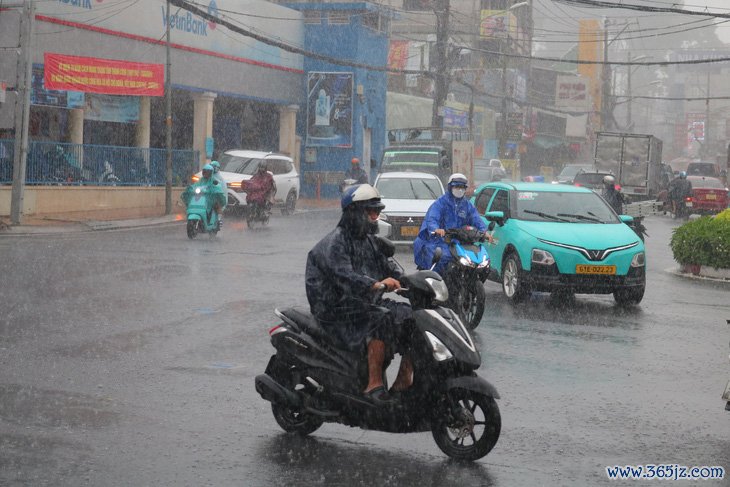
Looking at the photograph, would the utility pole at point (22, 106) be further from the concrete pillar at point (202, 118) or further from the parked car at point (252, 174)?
the concrete pillar at point (202, 118)

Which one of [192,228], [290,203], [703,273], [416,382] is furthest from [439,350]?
[290,203]

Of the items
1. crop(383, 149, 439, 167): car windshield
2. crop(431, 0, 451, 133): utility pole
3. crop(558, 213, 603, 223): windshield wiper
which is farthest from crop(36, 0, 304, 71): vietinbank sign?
crop(558, 213, 603, 223): windshield wiper

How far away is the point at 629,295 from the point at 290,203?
21.3m

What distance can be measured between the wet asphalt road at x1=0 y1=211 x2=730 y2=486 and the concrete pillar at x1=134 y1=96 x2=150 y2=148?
58.2 feet

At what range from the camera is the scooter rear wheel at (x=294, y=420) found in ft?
23.0

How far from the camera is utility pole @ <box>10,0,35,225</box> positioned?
24062 mm

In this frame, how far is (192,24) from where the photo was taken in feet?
123

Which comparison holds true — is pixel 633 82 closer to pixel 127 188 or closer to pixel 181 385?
pixel 127 188

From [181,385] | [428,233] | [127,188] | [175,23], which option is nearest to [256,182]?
[127,188]

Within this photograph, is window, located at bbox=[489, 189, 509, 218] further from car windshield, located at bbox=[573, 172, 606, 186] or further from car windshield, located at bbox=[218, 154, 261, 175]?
car windshield, located at bbox=[573, 172, 606, 186]

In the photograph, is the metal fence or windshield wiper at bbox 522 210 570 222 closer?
windshield wiper at bbox 522 210 570 222

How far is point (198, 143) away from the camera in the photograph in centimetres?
3794

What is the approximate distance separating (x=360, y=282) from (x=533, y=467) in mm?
1494

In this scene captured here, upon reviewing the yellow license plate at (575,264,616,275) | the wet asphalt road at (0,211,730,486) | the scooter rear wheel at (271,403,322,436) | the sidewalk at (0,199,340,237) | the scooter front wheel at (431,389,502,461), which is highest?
the yellow license plate at (575,264,616,275)
